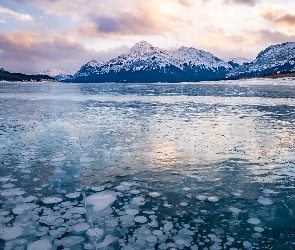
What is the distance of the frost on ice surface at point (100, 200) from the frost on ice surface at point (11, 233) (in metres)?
2.05

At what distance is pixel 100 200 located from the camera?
9.17 m

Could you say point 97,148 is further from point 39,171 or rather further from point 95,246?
point 95,246

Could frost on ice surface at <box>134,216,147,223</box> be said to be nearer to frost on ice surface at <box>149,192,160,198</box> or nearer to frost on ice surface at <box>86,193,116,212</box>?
frost on ice surface at <box>86,193,116,212</box>

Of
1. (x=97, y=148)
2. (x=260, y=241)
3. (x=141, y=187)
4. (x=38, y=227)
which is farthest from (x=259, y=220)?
(x=97, y=148)

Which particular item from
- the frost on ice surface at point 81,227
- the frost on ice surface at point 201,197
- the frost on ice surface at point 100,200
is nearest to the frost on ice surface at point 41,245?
the frost on ice surface at point 81,227

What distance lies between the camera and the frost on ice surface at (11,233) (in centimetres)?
705

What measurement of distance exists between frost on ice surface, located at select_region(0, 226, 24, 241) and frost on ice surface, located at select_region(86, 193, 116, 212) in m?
2.05

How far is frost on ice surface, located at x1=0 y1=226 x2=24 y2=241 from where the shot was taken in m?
7.05

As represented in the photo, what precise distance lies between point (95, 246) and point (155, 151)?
8579 mm

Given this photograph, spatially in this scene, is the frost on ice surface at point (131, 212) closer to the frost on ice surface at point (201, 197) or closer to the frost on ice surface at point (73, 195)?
the frost on ice surface at point (73, 195)

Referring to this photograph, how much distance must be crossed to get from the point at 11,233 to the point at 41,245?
1038 mm

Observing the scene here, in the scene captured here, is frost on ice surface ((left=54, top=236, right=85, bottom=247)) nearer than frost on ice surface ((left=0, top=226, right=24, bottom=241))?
Yes

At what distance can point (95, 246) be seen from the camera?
6.71m

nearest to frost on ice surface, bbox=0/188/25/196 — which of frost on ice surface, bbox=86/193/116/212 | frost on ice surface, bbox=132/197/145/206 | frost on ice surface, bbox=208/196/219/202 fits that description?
frost on ice surface, bbox=86/193/116/212
